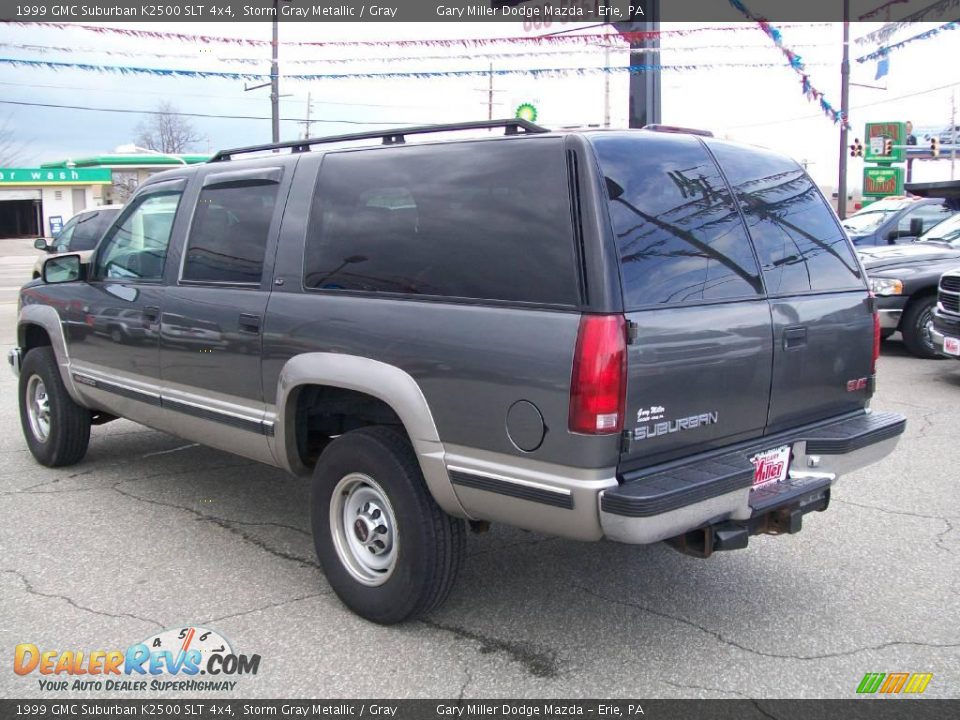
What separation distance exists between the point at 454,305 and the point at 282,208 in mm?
1286

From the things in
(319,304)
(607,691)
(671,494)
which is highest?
(319,304)

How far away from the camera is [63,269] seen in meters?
5.79

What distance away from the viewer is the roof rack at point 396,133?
3.62 metres

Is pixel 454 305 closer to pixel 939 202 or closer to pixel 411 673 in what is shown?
pixel 411 673

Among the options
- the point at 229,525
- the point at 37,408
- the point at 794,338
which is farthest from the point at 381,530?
the point at 37,408

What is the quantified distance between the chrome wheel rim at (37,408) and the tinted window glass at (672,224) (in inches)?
181

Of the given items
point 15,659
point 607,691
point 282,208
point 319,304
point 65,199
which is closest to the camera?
point 607,691

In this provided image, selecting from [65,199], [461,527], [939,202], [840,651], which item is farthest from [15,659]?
[65,199]

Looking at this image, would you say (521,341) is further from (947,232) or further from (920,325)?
(947,232)

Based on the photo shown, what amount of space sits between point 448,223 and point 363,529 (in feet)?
4.45

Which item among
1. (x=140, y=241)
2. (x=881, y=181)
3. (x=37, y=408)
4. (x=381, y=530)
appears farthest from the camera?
(x=881, y=181)

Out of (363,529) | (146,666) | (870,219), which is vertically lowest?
(146,666)

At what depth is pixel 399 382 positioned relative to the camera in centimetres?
357

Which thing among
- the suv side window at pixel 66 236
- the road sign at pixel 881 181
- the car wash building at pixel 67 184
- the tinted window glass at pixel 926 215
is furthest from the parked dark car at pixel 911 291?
the car wash building at pixel 67 184
